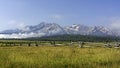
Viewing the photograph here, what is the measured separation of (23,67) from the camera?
13.6 m

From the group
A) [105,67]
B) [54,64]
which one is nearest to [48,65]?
[54,64]

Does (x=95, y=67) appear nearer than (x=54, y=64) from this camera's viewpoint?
Yes

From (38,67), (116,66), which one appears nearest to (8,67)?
(38,67)

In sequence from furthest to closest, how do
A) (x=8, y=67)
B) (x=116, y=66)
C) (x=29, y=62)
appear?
1. (x=29, y=62)
2. (x=116, y=66)
3. (x=8, y=67)

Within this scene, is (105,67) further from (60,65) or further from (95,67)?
(60,65)

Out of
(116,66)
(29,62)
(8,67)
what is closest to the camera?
(8,67)

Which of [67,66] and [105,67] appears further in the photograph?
[67,66]

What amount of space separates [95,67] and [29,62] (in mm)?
3465

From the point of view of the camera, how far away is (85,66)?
14.4 metres

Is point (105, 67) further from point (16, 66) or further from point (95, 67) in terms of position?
point (16, 66)

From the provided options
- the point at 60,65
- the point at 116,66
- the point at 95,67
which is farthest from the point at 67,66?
the point at 116,66

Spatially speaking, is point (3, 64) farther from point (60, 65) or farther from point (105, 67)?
point (105, 67)

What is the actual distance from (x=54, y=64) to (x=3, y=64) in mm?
2708

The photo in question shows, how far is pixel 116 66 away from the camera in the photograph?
46.2 feet
